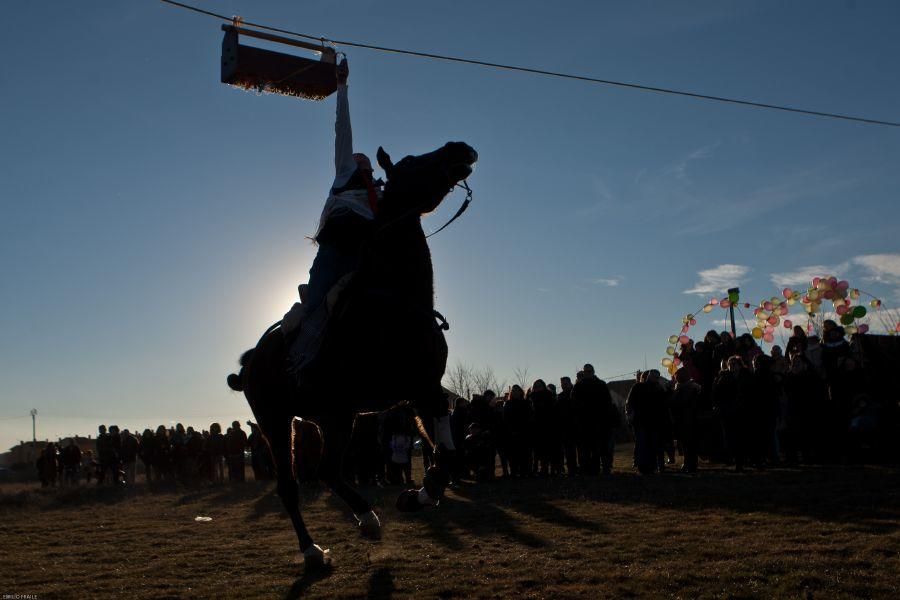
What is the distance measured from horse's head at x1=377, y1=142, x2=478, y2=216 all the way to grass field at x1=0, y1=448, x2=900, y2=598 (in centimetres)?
274

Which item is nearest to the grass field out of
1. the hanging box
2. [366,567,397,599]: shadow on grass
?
[366,567,397,599]: shadow on grass

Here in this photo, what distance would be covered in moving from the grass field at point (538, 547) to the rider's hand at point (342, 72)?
13.8 feet

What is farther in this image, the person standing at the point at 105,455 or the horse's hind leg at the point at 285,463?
the person standing at the point at 105,455

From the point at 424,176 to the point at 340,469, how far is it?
288 centimetres

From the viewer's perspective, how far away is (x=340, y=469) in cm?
759

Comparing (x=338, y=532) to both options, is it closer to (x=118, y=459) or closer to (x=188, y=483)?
(x=188, y=483)

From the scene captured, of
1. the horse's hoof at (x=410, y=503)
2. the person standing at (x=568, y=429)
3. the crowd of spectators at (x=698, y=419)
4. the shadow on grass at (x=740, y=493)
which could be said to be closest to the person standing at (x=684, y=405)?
the crowd of spectators at (x=698, y=419)

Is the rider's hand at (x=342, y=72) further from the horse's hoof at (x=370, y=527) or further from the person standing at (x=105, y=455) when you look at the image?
the person standing at (x=105, y=455)

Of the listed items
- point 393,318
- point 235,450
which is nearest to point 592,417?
point 393,318

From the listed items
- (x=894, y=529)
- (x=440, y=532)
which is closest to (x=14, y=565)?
(x=440, y=532)

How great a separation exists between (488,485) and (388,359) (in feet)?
36.3

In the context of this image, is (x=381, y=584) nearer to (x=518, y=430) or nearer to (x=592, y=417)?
(x=592, y=417)

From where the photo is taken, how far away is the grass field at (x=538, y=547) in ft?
19.6

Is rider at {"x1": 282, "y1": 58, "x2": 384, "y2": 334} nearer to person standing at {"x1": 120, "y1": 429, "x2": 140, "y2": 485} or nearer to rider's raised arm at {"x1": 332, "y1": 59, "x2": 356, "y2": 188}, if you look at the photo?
rider's raised arm at {"x1": 332, "y1": 59, "x2": 356, "y2": 188}
